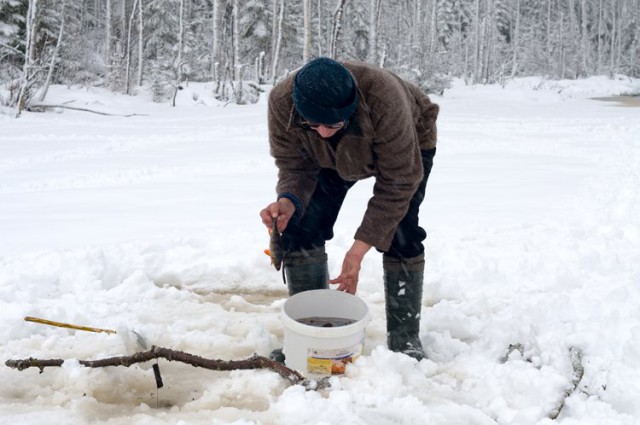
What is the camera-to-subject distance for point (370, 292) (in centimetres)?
358

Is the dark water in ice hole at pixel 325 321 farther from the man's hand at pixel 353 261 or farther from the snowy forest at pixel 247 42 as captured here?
the snowy forest at pixel 247 42

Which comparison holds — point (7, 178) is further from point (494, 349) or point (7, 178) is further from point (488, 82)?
point (488, 82)

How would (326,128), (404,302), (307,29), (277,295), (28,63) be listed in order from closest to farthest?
(326,128) < (404,302) < (277,295) < (28,63) < (307,29)

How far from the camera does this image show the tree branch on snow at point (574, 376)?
82.6 inches

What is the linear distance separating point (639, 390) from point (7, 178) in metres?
6.59

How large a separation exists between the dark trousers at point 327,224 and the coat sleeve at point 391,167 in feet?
0.75

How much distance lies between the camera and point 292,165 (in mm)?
2572

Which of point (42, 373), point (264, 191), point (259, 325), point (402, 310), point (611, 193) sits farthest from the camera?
point (264, 191)

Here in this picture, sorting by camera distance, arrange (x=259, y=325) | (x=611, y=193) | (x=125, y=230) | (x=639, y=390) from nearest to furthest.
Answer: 1. (x=639, y=390)
2. (x=259, y=325)
3. (x=125, y=230)
4. (x=611, y=193)

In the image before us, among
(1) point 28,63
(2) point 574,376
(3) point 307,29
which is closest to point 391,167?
(2) point 574,376

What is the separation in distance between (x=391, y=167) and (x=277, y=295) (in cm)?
168

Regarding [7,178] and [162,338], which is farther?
[7,178]

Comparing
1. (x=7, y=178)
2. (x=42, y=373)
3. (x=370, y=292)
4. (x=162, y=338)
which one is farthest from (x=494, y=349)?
(x=7, y=178)

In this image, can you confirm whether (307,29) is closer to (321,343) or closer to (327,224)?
(327,224)
